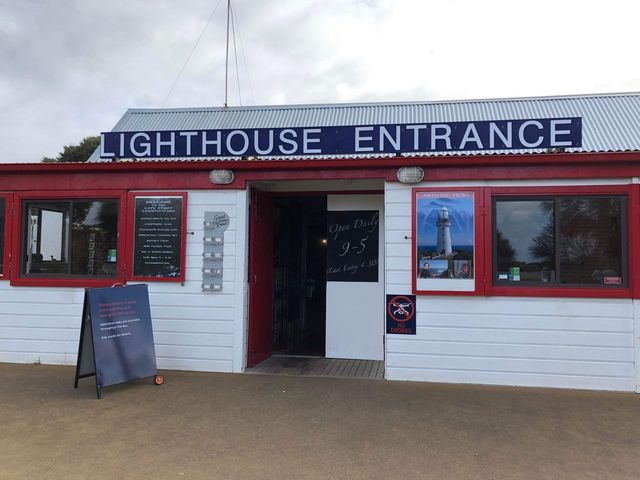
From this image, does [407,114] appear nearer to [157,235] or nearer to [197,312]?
[157,235]

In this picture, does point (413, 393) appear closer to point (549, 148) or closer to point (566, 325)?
point (566, 325)

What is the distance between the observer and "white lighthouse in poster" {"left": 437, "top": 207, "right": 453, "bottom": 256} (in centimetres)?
600

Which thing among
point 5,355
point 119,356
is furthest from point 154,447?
point 5,355

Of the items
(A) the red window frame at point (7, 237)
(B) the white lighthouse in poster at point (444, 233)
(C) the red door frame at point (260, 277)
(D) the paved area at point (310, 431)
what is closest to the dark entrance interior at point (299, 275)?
(C) the red door frame at point (260, 277)

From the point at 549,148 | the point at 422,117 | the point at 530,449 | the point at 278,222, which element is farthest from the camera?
the point at 422,117

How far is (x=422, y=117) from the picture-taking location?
1559 cm

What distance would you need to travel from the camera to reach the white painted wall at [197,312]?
645 cm

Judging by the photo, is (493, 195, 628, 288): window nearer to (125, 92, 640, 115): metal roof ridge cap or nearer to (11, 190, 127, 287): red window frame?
(11, 190, 127, 287): red window frame

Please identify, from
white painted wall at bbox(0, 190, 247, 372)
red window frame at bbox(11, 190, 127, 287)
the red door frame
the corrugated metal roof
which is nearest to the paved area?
white painted wall at bbox(0, 190, 247, 372)

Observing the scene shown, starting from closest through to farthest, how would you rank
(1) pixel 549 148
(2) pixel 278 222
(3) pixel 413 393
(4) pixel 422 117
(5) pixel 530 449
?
(5) pixel 530 449 → (3) pixel 413 393 → (1) pixel 549 148 → (2) pixel 278 222 → (4) pixel 422 117

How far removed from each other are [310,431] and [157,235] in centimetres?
357

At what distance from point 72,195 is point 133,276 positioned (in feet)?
4.74

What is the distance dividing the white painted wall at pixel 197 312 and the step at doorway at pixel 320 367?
1.72 feet

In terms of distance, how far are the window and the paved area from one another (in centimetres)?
133
